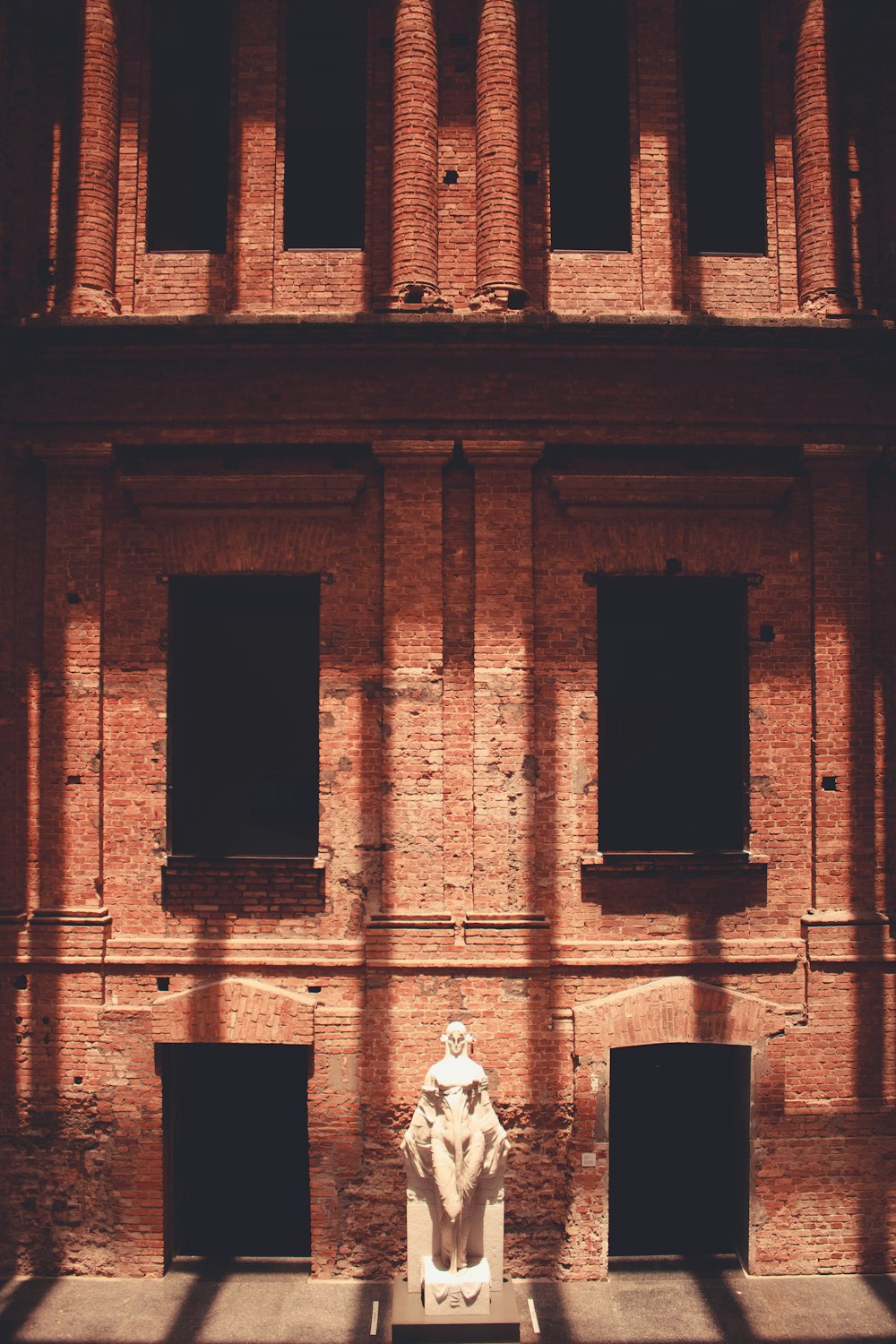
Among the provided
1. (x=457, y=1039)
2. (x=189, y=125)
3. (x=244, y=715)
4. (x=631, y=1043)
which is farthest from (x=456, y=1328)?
(x=189, y=125)

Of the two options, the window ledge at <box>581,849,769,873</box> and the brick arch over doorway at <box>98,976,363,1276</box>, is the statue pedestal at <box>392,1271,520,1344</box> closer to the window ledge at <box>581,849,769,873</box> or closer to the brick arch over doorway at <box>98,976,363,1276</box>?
the brick arch over doorway at <box>98,976,363,1276</box>

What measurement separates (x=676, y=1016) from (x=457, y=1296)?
8.63 ft

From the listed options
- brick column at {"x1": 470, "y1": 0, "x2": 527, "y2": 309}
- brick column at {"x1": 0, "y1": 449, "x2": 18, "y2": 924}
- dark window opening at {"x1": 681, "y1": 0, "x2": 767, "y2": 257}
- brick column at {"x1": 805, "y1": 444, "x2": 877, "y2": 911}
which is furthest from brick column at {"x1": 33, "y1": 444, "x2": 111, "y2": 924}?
brick column at {"x1": 805, "y1": 444, "x2": 877, "y2": 911}

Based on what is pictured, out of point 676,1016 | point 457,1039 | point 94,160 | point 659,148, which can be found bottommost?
point 676,1016

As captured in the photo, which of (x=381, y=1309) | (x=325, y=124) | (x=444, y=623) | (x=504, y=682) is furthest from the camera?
A: (x=325, y=124)

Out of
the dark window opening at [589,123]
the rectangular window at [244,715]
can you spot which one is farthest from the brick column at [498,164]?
the rectangular window at [244,715]

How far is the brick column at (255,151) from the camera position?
761cm

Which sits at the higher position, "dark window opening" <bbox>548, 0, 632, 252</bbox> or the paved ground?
"dark window opening" <bbox>548, 0, 632, 252</bbox>

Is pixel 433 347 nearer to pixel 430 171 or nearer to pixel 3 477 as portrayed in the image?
pixel 430 171

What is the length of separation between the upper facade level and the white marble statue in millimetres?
6129

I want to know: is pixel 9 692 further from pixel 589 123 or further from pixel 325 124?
pixel 589 123

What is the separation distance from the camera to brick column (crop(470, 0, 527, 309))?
7320 mm

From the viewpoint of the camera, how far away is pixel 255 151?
768 centimetres

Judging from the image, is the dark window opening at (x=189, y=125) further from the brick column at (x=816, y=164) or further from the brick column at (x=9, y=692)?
the brick column at (x=816, y=164)
